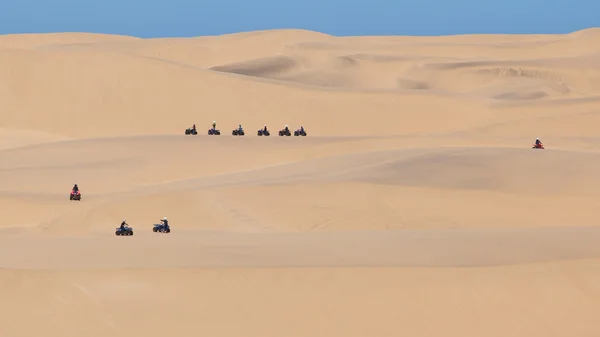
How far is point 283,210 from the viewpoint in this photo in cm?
2394

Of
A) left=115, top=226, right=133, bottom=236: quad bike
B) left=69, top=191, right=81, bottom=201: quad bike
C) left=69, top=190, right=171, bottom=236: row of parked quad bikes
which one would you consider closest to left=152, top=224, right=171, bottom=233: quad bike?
left=69, top=190, right=171, bottom=236: row of parked quad bikes

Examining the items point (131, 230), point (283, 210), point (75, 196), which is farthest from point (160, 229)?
point (75, 196)

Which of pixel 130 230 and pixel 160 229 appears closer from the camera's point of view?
pixel 130 230

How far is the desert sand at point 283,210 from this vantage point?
11.9 meters

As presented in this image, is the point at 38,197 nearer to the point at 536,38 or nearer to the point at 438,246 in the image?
the point at 438,246

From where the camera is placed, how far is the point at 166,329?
11.5 m

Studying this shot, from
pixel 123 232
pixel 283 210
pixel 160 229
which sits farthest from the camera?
pixel 283 210

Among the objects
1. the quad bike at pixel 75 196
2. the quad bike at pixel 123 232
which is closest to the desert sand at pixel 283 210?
the quad bike at pixel 123 232

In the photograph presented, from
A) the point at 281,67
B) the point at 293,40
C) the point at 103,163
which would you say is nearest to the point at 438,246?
the point at 103,163

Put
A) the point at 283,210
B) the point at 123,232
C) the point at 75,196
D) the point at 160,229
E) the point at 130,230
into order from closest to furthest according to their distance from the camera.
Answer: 1. the point at 123,232
2. the point at 130,230
3. the point at 160,229
4. the point at 283,210
5. the point at 75,196

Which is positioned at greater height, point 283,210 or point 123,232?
point 283,210

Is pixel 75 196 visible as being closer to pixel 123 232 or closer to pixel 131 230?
pixel 131 230

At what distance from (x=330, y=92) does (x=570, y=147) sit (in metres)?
19.3

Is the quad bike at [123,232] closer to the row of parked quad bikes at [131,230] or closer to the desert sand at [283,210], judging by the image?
the row of parked quad bikes at [131,230]
